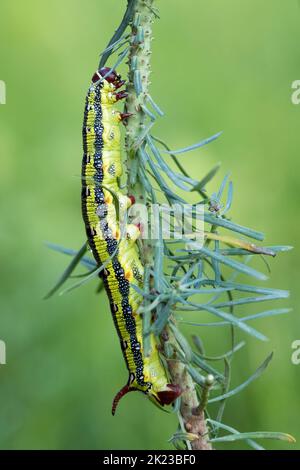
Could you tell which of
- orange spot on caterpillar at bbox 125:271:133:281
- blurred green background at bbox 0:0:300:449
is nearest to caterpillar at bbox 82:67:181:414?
orange spot on caterpillar at bbox 125:271:133:281

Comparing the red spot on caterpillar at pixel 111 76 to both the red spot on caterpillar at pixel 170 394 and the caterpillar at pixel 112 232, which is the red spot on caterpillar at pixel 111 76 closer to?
the caterpillar at pixel 112 232

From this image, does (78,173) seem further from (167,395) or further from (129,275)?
(167,395)

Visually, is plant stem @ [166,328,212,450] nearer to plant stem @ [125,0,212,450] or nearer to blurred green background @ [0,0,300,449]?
plant stem @ [125,0,212,450]

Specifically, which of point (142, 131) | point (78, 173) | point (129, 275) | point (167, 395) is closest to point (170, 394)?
A: point (167, 395)

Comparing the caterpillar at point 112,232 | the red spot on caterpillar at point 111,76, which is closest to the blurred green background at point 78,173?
the caterpillar at point 112,232
